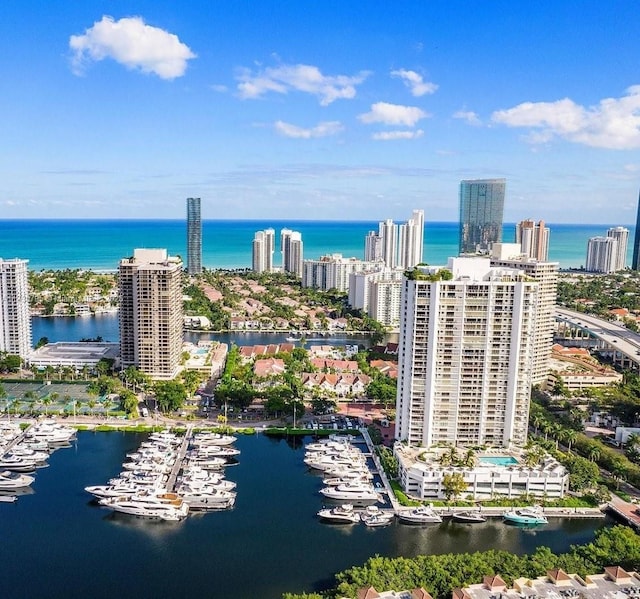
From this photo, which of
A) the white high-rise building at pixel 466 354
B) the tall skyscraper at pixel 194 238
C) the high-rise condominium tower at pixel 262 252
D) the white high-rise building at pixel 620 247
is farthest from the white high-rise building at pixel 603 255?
the white high-rise building at pixel 466 354

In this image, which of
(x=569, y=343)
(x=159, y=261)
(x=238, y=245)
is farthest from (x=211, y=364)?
(x=238, y=245)

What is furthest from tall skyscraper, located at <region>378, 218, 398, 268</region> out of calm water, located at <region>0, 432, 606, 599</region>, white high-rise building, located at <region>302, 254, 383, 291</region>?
calm water, located at <region>0, 432, 606, 599</region>

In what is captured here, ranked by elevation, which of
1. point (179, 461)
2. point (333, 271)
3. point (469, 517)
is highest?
point (333, 271)

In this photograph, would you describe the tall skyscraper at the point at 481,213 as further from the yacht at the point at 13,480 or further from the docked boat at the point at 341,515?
the yacht at the point at 13,480

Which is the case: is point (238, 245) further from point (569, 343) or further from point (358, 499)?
point (358, 499)

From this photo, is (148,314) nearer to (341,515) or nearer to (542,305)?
(341,515)

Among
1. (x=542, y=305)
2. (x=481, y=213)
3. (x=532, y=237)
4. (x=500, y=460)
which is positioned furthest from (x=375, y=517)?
(x=481, y=213)

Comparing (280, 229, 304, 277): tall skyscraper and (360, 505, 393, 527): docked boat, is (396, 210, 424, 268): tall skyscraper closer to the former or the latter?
(280, 229, 304, 277): tall skyscraper
